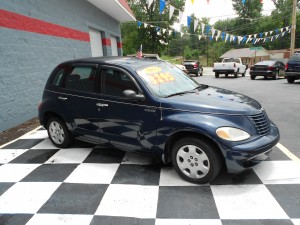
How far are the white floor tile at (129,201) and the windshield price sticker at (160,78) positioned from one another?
5.20ft

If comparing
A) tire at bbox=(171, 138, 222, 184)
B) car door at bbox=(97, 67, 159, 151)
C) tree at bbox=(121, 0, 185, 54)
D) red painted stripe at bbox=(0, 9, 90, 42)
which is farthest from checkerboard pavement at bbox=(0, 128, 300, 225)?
tree at bbox=(121, 0, 185, 54)

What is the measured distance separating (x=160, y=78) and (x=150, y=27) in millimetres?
40702

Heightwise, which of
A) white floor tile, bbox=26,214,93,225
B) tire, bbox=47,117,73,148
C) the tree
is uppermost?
the tree

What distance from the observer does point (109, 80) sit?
4281 millimetres

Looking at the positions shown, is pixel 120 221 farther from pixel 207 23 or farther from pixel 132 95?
pixel 207 23

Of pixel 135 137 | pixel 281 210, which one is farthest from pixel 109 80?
pixel 281 210

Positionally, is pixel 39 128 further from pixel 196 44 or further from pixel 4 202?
pixel 196 44

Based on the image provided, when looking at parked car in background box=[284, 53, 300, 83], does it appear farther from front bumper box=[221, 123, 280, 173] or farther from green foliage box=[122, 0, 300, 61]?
front bumper box=[221, 123, 280, 173]

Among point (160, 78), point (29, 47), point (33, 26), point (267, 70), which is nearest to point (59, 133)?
point (160, 78)

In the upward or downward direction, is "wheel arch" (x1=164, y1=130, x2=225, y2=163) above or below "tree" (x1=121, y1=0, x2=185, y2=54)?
below

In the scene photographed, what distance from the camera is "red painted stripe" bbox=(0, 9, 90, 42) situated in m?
6.76

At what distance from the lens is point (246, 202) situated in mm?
3133

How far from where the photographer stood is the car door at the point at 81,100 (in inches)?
175

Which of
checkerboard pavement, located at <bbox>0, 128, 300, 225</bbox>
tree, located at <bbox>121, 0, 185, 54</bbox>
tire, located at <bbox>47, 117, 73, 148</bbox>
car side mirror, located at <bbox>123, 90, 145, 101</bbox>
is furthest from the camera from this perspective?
Result: tree, located at <bbox>121, 0, 185, 54</bbox>
